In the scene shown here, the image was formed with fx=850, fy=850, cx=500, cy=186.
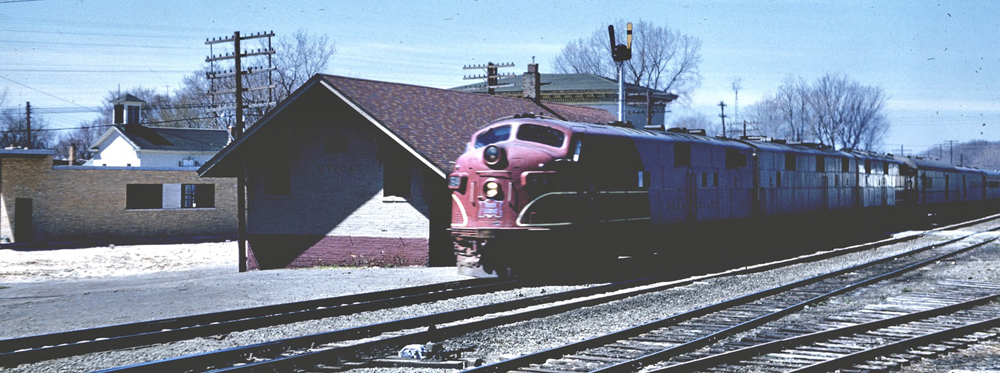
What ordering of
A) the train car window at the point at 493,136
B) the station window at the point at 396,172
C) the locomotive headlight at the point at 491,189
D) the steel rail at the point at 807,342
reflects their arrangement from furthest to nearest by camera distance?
the station window at the point at 396,172 < the train car window at the point at 493,136 < the locomotive headlight at the point at 491,189 < the steel rail at the point at 807,342

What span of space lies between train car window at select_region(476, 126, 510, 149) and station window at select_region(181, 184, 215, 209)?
2821 centimetres

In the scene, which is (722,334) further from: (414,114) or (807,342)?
(414,114)

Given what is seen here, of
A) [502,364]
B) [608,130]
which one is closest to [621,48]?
[608,130]

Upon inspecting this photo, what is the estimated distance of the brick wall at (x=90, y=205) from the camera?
3662 cm

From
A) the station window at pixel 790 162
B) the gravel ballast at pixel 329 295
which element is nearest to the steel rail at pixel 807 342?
the gravel ballast at pixel 329 295

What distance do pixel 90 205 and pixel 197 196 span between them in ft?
16.2

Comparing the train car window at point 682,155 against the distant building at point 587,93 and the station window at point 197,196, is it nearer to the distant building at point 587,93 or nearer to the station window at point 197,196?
the station window at point 197,196

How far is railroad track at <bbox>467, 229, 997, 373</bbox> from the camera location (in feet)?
27.6

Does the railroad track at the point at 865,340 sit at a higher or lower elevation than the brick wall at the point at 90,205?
lower

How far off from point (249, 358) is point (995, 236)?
89.6 feet

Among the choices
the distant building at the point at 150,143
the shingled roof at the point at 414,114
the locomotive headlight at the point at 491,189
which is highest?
the distant building at the point at 150,143

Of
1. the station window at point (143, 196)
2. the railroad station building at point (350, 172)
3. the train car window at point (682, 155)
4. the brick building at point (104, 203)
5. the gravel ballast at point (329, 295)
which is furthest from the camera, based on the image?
the station window at point (143, 196)

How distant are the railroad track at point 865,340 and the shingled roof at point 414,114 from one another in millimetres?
10335

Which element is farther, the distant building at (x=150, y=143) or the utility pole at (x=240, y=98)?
the distant building at (x=150, y=143)
